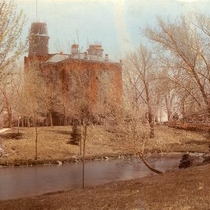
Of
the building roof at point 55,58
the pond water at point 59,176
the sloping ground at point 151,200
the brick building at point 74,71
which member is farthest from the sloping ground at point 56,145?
the sloping ground at point 151,200

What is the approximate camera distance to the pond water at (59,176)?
19.2m

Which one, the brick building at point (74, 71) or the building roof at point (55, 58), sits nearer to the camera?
the brick building at point (74, 71)

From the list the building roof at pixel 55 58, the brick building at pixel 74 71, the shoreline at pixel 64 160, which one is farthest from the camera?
the building roof at pixel 55 58

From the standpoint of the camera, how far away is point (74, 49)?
35688mm

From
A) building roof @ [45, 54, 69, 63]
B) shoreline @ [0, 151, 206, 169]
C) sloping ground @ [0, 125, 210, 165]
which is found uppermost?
building roof @ [45, 54, 69, 63]

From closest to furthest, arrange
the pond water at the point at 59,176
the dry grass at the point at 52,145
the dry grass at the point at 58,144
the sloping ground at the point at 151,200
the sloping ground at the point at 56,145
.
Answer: the sloping ground at the point at 151,200, the pond water at the point at 59,176, the sloping ground at the point at 56,145, the dry grass at the point at 58,144, the dry grass at the point at 52,145

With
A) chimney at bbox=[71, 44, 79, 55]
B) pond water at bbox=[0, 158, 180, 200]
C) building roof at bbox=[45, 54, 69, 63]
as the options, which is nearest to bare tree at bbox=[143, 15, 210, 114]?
pond water at bbox=[0, 158, 180, 200]

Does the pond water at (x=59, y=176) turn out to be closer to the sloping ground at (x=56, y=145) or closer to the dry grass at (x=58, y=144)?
the sloping ground at (x=56, y=145)

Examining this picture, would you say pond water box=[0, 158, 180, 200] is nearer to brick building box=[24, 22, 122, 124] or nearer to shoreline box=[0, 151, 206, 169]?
shoreline box=[0, 151, 206, 169]

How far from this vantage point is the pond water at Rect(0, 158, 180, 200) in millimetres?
19172

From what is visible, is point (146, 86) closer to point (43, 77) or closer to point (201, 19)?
point (201, 19)

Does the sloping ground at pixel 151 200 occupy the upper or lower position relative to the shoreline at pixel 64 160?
upper

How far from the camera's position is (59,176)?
76.0ft

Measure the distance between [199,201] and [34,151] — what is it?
23591 mm
